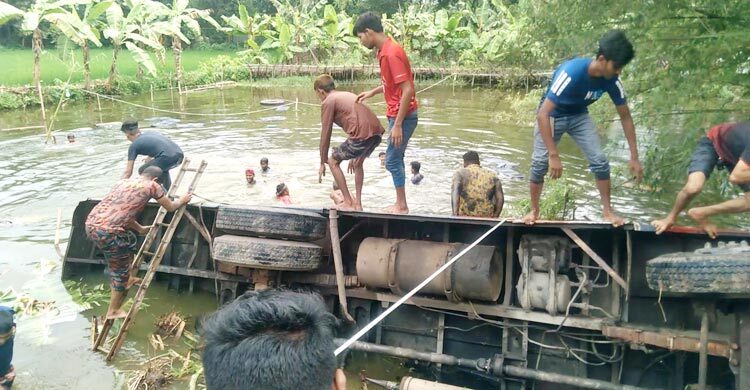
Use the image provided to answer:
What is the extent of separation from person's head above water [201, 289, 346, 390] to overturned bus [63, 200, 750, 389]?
362cm

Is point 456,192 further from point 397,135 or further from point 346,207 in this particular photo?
point 346,207

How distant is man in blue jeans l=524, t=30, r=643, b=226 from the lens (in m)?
5.15

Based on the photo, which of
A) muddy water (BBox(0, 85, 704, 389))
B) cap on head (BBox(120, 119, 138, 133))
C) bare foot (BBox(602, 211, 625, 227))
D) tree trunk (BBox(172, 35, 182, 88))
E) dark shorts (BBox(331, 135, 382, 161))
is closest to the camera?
bare foot (BBox(602, 211, 625, 227))

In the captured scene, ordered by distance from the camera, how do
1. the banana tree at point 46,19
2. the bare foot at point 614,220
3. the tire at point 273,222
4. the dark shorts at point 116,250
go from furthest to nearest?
the banana tree at point 46,19 → the dark shorts at point 116,250 → the tire at point 273,222 → the bare foot at point 614,220

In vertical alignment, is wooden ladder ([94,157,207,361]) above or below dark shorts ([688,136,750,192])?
below

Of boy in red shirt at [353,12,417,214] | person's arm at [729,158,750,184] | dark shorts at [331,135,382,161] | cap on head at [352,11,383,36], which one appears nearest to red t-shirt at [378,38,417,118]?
boy in red shirt at [353,12,417,214]

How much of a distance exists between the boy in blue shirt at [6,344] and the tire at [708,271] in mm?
5529

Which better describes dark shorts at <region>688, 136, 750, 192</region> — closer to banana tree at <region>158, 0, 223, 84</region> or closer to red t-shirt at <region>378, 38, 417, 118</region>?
red t-shirt at <region>378, 38, 417, 118</region>

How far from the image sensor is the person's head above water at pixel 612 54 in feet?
16.3

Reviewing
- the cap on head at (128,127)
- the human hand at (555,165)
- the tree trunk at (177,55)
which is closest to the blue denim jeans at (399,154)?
the human hand at (555,165)

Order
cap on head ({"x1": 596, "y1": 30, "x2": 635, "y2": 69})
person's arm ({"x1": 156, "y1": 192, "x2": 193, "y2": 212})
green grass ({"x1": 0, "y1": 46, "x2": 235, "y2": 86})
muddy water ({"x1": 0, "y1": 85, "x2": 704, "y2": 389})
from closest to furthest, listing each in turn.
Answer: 1. cap on head ({"x1": 596, "y1": 30, "x2": 635, "y2": 69})
2. person's arm ({"x1": 156, "y1": 192, "x2": 193, "y2": 212})
3. muddy water ({"x1": 0, "y1": 85, "x2": 704, "y2": 389})
4. green grass ({"x1": 0, "y1": 46, "x2": 235, "y2": 86})

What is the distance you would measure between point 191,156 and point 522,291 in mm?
12301

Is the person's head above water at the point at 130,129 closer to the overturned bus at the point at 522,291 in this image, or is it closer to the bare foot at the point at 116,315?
the bare foot at the point at 116,315

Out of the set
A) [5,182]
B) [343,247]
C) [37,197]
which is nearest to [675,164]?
[343,247]
